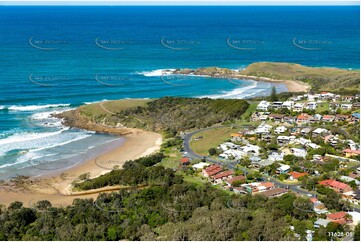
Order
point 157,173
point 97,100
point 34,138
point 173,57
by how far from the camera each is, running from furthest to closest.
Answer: point 173,57, point 97,100, point 34,138, point 157,173

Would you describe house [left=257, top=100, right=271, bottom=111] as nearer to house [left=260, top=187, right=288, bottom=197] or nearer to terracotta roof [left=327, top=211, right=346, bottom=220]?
house [left=260, top=187, right=288, bottom=197]

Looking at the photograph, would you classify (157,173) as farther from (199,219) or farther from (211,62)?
(211,62)

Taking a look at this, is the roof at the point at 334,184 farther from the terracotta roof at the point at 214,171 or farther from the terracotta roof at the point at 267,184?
the terracotta roof at the point at 214,171

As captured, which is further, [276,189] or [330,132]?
[330,132]

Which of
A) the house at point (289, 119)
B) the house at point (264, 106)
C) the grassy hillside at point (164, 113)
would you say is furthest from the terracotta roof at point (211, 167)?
the house at point (264, 106)

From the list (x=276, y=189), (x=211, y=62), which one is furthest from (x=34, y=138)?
(x=211, y=62)

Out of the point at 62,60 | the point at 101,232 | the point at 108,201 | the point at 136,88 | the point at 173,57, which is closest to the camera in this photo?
the point at 101,232
